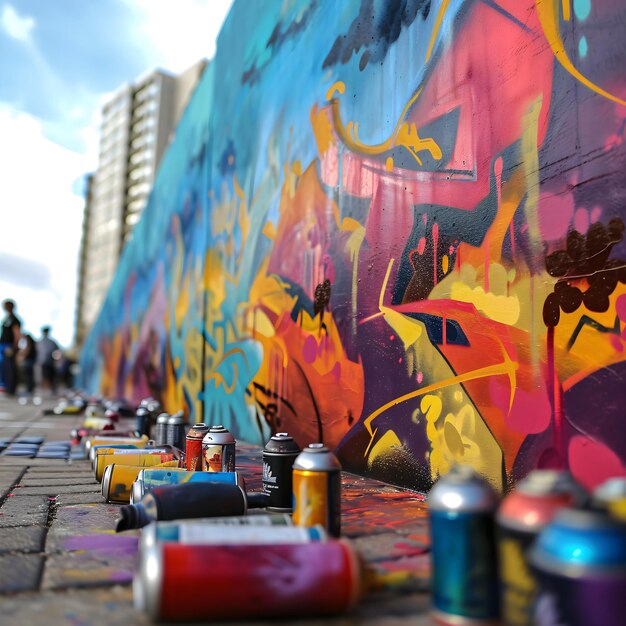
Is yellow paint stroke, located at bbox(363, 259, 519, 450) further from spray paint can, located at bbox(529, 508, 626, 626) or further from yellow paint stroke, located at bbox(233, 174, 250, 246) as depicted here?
yellow paint stroke, located at bbox(233, 174, 250, 246)

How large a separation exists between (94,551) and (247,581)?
71 centimetres

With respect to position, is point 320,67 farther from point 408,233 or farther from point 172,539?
point 172,539

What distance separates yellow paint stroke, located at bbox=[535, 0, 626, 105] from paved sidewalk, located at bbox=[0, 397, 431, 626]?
1525 millimetres

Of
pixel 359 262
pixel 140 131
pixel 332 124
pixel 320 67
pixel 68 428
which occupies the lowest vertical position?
pixel 68 428

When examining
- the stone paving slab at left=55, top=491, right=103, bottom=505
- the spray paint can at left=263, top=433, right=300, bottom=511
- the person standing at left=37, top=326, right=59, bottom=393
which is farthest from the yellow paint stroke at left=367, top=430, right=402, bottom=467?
the person standing at left=37, top=326, right=59, bottom=393

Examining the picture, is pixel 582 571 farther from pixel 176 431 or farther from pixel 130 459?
pixel 176 431

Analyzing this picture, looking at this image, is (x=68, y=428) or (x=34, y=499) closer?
(x=34, y=499)

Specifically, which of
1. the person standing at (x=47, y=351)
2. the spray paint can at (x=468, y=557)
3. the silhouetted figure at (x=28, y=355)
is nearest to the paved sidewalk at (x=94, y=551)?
the spray paint can at (x=468, y=557)

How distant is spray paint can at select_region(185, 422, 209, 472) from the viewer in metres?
2.43

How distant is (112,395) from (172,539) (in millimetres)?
10890

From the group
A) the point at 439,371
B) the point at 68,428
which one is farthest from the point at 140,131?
the point at 439,371

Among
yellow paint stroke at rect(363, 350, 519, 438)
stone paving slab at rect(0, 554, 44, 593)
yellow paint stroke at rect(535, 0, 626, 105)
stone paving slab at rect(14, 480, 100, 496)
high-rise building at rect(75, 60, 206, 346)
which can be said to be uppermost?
high-rise building at rect(75, 60, 206, 346)

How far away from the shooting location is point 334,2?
336 centimetres

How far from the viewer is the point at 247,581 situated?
3.51 feet
